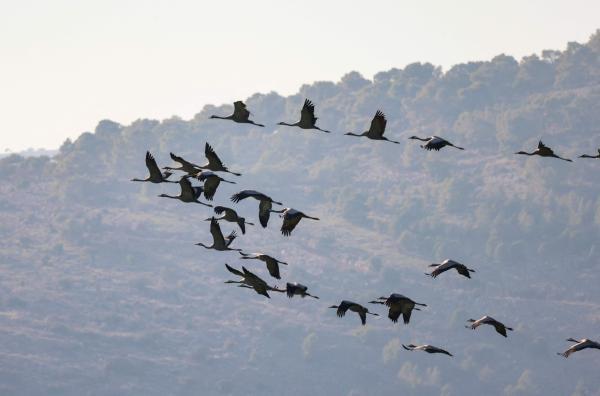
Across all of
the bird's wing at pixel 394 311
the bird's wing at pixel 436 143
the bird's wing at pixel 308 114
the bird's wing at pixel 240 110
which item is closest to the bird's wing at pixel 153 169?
the bird's wing at pixel 240 110

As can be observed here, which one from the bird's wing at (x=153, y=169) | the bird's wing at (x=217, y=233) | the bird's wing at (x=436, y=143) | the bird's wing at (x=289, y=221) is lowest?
the bird's wing at (x=217, y=233)

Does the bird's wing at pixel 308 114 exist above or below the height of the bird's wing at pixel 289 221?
above

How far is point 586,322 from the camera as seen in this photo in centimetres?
19712

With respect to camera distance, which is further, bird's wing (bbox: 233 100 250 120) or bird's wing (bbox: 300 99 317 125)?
bird's wing (bbox: 233 100 250 120)

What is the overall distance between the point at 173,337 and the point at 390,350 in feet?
102

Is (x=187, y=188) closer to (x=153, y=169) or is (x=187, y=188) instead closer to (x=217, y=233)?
(x=153, y=169)

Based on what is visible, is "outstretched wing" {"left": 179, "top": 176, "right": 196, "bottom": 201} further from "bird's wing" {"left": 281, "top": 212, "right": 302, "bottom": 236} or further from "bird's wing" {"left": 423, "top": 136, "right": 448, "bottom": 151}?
"bird's wing" {"left": 423, "top": 136, "right": 448, "bottom": 151}

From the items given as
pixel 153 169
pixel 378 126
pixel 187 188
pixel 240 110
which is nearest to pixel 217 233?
pixel 187 188

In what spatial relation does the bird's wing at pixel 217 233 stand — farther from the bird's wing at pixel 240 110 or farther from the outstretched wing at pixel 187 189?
the bird's wing at pixel 240 110

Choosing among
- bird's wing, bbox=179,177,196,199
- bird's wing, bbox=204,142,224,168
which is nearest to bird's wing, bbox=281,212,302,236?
bird's wing, bbox=204,142,224,168

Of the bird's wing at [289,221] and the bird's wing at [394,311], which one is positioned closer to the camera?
the bird's wing at [394,311]

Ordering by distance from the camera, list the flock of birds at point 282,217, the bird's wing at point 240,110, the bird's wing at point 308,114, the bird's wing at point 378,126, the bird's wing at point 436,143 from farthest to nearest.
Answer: the bird's wing at point 240,110
the bird's wing at point 308,114
the bird's wing at point 378,126
the bird's wing at point 436,143
the flock of birds at point 282,217

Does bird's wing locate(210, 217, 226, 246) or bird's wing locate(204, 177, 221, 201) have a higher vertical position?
bird's wing locate(204, 177, 221, 201)

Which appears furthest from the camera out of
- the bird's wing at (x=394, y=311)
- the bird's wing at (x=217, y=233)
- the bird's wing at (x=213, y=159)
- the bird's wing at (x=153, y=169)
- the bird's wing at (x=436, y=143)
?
the bird's wing at (x=153, y=169)
